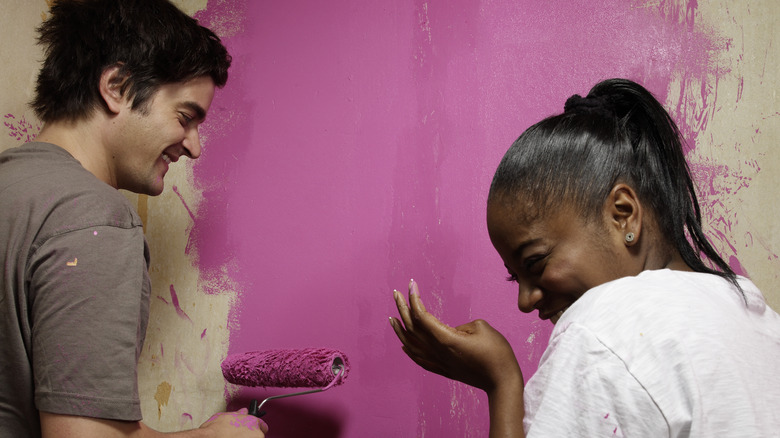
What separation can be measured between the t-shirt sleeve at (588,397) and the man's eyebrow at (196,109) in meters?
0.76

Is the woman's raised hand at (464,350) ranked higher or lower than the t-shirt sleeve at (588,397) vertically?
lower

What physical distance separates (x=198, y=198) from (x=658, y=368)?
42.2 inches

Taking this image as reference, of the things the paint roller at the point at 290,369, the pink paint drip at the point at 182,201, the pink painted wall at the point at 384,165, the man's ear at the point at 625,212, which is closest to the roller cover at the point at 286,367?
the paint roller at the point at 290,369

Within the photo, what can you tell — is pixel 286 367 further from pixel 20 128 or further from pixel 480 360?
pixel 20 128

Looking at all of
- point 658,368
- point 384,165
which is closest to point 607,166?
point 658,368

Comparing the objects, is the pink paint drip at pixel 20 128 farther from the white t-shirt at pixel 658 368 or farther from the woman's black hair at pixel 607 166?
the white t-shirt at pixel 658 368

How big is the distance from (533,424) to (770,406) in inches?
8.5

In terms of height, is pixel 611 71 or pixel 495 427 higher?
pixel 611 71

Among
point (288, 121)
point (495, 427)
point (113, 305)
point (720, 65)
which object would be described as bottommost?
point (495, 427)

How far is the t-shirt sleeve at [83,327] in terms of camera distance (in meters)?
0.70

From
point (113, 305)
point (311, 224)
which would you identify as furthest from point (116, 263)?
point (311, 224)

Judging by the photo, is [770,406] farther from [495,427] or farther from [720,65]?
[720,65]

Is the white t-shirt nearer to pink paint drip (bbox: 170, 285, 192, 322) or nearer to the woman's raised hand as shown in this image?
the woman's raised hand

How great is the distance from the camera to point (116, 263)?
741mm
